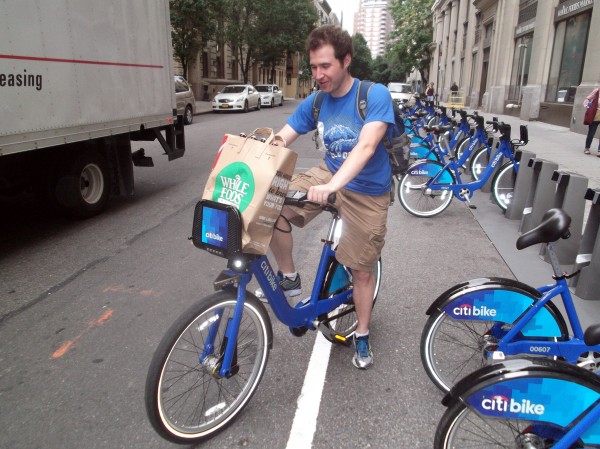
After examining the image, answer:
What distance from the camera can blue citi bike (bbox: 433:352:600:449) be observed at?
1712 mm

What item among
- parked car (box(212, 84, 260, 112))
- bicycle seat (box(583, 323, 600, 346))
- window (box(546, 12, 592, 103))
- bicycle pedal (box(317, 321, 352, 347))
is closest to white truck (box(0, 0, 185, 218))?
bicycle pedal (box(317, 321, 352, 347))

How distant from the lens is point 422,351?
2.81m

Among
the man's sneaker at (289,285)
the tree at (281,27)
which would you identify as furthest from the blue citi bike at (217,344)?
the tree at (281,27)

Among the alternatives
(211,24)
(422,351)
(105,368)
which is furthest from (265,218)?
(211,24)

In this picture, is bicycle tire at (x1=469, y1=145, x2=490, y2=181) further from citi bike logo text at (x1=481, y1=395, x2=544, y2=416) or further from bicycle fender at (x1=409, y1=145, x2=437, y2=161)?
citi bike logo text at (x1=481, y1=395, x2=544, y2=416)

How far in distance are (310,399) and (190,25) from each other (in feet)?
81.1

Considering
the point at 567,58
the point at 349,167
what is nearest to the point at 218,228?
the point at 349,167

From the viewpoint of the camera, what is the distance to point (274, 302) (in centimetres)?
264

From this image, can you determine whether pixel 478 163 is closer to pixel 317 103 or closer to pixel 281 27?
pixel 317 103

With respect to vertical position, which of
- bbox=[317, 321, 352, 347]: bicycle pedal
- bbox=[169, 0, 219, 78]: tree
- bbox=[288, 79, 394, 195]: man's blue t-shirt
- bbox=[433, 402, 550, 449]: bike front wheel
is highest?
bbox=[169, 0, 219, 78]: tree

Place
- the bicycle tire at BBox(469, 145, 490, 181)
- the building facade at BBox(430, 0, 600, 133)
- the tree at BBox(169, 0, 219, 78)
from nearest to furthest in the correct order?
the bicycle tire at BBox(469, 145, 490, 181)
the building facade at BBox(430, 0, 600, 133)
the tree at BBox(169, 0, 219, 78)

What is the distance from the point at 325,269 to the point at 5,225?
506 cm

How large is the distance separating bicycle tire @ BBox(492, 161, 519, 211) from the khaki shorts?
15.2ft

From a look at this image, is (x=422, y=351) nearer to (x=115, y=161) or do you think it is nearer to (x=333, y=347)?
(x=333, y=347)
